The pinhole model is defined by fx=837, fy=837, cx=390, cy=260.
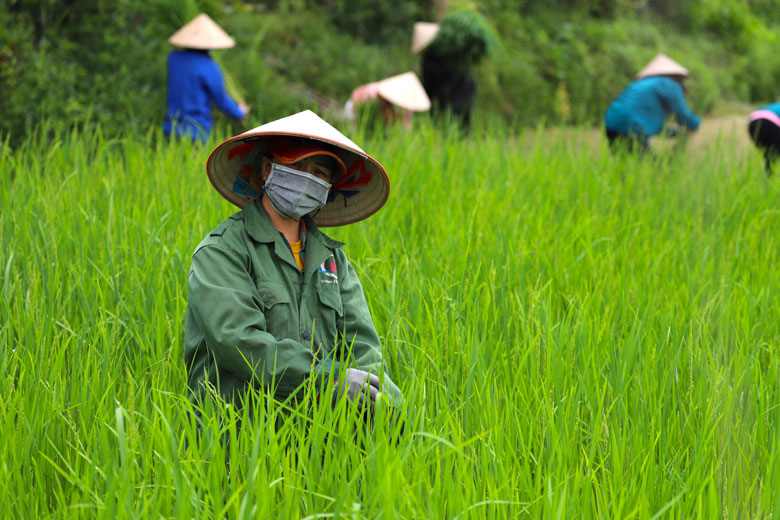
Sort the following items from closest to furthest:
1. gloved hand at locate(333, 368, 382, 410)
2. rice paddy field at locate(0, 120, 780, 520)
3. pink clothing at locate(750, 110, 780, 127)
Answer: rice paddy field at locate(0, 120, 780, 520) → gloved hand at locate(333, 368, 382, 410) → pink clothing at locate(750, 110, 780, 127)

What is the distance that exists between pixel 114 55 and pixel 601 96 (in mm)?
8124

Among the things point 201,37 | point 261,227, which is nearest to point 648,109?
point 201,37

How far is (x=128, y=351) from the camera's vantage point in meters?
2.44

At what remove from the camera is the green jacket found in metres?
1.83

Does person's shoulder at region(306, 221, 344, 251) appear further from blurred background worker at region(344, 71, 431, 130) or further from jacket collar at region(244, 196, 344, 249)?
blurred background worker at region(344, 71, 431, 130)

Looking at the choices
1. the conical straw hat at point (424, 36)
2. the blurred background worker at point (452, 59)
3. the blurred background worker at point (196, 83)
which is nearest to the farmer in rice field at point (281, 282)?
the blurred background worker at point (196, 83)

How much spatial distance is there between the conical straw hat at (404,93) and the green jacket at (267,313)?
12.6 feet

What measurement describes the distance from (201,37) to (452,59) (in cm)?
226

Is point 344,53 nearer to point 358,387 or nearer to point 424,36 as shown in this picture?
point 424,36

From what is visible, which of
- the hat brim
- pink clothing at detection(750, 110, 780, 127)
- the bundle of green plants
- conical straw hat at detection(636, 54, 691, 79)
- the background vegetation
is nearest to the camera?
the hat brim

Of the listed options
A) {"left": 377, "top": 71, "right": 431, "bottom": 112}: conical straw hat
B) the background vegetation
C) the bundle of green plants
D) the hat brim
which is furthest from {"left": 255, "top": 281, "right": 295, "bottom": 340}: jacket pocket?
the bundle of green plants

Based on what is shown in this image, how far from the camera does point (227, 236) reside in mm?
1929

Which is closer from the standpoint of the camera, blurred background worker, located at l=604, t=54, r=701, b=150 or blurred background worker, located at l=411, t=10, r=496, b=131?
blurred background worker, located at l=604, t=54, r=701, b=150

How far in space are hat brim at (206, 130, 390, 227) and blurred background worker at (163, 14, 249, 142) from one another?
3.39 metres
